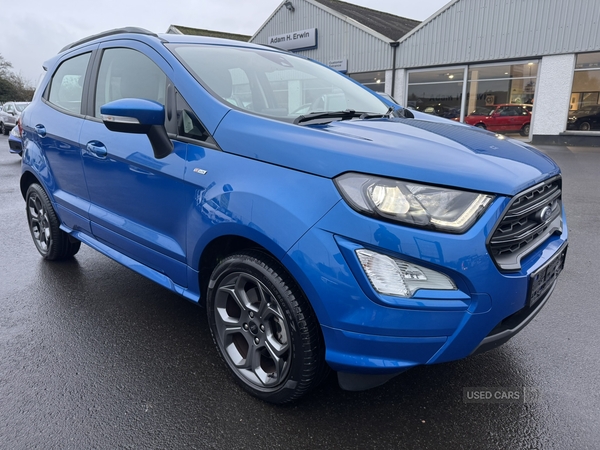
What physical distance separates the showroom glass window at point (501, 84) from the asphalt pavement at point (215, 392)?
14987 mm

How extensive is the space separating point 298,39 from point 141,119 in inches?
820

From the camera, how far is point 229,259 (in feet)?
6.97

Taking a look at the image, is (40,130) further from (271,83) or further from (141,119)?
(271,83)

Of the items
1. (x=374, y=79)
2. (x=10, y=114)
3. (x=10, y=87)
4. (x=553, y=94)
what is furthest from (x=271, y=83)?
(x=10, y=87)

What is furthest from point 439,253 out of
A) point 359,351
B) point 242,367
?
point 242,367

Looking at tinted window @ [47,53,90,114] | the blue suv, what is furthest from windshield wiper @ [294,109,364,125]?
tinted window @ [47,53,90,114]

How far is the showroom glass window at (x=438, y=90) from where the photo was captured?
1752 cm

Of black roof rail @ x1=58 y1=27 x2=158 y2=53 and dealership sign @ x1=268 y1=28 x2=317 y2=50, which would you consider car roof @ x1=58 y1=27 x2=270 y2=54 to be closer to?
black roof rail @ x1=58 y1=27 x2=158 y2=53

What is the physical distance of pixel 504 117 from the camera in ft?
55.8

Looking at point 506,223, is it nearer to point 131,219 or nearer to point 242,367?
point 242,367

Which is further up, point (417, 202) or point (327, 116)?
point (327, 116)

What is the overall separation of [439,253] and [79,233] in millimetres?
2861

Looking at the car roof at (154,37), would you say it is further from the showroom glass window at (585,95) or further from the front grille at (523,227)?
the showroom glass window at (585,95)

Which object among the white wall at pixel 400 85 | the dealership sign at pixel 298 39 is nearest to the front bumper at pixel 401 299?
the white wall at pixel 400 85
